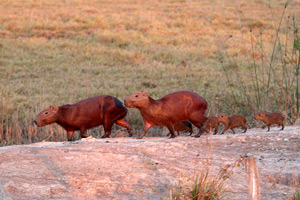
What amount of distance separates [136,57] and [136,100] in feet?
25.7

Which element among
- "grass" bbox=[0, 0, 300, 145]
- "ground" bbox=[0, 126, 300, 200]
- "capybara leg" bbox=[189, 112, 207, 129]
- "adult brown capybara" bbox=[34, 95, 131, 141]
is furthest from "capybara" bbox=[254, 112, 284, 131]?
"adult brown capybara" bbox=[34, 95, 131, 141]

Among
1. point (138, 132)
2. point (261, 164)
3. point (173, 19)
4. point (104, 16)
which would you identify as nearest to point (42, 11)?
point (104, 16)

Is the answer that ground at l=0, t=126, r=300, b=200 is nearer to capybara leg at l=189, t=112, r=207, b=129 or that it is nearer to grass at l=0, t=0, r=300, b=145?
capybara leg at l=189, t=112, r=207, b=129

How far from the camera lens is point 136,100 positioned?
6.23m

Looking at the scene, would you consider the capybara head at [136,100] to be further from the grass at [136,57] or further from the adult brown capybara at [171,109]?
the grass at [136,57]

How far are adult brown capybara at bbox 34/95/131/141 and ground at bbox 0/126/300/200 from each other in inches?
31.0

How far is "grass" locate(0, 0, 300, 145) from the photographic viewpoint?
27.8ft

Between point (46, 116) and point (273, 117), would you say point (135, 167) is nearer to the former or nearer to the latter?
point (46, 116)

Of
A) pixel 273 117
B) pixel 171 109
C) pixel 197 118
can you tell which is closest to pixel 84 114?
pixel 171 109

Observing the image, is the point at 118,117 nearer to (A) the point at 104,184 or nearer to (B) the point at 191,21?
(A) the point at 104,184

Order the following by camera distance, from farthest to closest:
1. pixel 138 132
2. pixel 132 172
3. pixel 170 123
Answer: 1. pixel 138 132
2. pixel 170 123
3. pixel 132 172

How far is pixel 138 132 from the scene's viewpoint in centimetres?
819

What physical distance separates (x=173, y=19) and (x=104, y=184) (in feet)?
52.8

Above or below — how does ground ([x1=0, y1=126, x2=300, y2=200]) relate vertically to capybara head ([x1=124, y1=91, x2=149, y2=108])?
below
